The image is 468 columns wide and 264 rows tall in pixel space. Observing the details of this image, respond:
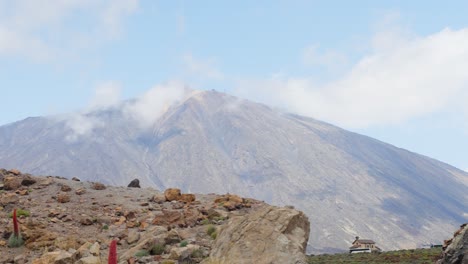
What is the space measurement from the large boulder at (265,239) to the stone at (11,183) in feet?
59.5

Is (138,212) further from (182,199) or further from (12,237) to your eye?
(12,237)

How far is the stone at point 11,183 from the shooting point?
35094 millimetres

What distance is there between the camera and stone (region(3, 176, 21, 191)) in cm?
3509

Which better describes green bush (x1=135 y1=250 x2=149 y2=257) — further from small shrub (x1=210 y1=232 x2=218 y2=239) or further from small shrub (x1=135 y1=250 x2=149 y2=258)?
small shrub (x1=210 y1=232 x2=218 y2=239)

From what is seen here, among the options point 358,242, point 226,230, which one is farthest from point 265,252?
point 358,242

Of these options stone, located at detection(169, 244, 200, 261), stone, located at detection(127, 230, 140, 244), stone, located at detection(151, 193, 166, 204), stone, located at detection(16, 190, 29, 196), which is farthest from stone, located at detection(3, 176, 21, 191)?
stone, located at detection(169, 244, 200, 261)

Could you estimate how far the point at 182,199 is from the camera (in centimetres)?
3344

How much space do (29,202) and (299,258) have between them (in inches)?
736

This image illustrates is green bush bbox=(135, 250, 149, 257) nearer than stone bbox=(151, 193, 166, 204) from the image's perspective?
Yes

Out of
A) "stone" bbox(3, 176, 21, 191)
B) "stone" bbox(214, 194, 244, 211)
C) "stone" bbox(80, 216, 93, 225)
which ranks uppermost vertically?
"stone" bbox(3, 176, 21, 191)

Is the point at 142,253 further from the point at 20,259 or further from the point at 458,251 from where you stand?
the point at 458,251

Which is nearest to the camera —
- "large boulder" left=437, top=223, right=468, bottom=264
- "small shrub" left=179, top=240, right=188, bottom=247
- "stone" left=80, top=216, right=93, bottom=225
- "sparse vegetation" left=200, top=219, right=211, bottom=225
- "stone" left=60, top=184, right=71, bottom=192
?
"large boulder" left=437, top=223, right=468, bottom=264

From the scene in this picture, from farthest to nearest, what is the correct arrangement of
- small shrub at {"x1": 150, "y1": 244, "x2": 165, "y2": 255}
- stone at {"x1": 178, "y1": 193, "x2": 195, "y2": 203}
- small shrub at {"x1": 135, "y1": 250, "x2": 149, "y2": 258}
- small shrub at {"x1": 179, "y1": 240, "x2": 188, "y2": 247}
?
stone at {"x1": 178, "y1": 193, "x2": 195, "y2": 203} → small shrub at {"x1": 179, "y1": 240, "x2": 188, "y2": 247} → small shrub at {"x1": 150, "y1": 244, "x2": 165, "y2": 255} → small shrub at {"x1": 135, "y1": 250, "x2": 149, "y2": 258}

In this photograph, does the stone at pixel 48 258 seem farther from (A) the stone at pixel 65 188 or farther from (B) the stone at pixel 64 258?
(A) the stone at pixel 65 188
